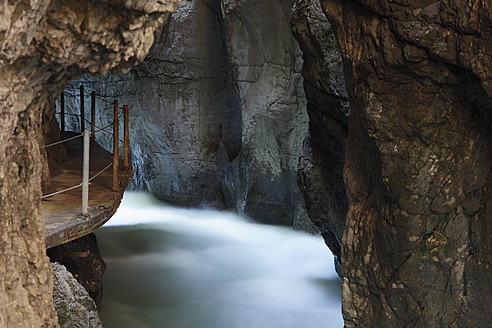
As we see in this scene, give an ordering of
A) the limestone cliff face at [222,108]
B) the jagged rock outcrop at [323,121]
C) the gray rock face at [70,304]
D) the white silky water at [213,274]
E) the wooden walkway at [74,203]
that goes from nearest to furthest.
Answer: the gray rock face at [70,304] → the wooden walkway at [74,203] → the jagged rock outcrop at [323,121] → the white silky water at [213,274] → the limestone cliff face at [222,108]

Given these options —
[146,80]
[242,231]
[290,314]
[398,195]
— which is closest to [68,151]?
[146,80]

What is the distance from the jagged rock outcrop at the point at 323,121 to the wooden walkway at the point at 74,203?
3045 millimetres

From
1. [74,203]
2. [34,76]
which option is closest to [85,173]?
[74,203]

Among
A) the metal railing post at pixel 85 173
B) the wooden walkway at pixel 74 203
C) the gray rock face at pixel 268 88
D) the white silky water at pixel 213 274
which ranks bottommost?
the white silky water at pixel 213 274

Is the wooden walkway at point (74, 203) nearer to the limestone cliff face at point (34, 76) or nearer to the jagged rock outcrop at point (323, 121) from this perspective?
Answer: the limestone cliff face at point (34, 76)

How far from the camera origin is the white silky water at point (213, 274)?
8.10 meters

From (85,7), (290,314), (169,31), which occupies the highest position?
(169,31)

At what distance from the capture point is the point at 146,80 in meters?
14.0

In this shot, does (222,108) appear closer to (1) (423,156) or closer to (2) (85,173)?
(2) (85,173)

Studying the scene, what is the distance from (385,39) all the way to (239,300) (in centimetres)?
562

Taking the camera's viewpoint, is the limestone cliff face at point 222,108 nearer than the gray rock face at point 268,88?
No

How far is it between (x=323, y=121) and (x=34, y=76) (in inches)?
201

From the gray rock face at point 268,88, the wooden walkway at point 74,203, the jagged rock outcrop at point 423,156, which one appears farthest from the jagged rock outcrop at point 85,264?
the gray rock face at point 268,88

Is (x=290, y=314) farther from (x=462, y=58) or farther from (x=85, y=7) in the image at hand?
(x=85, y=7)
